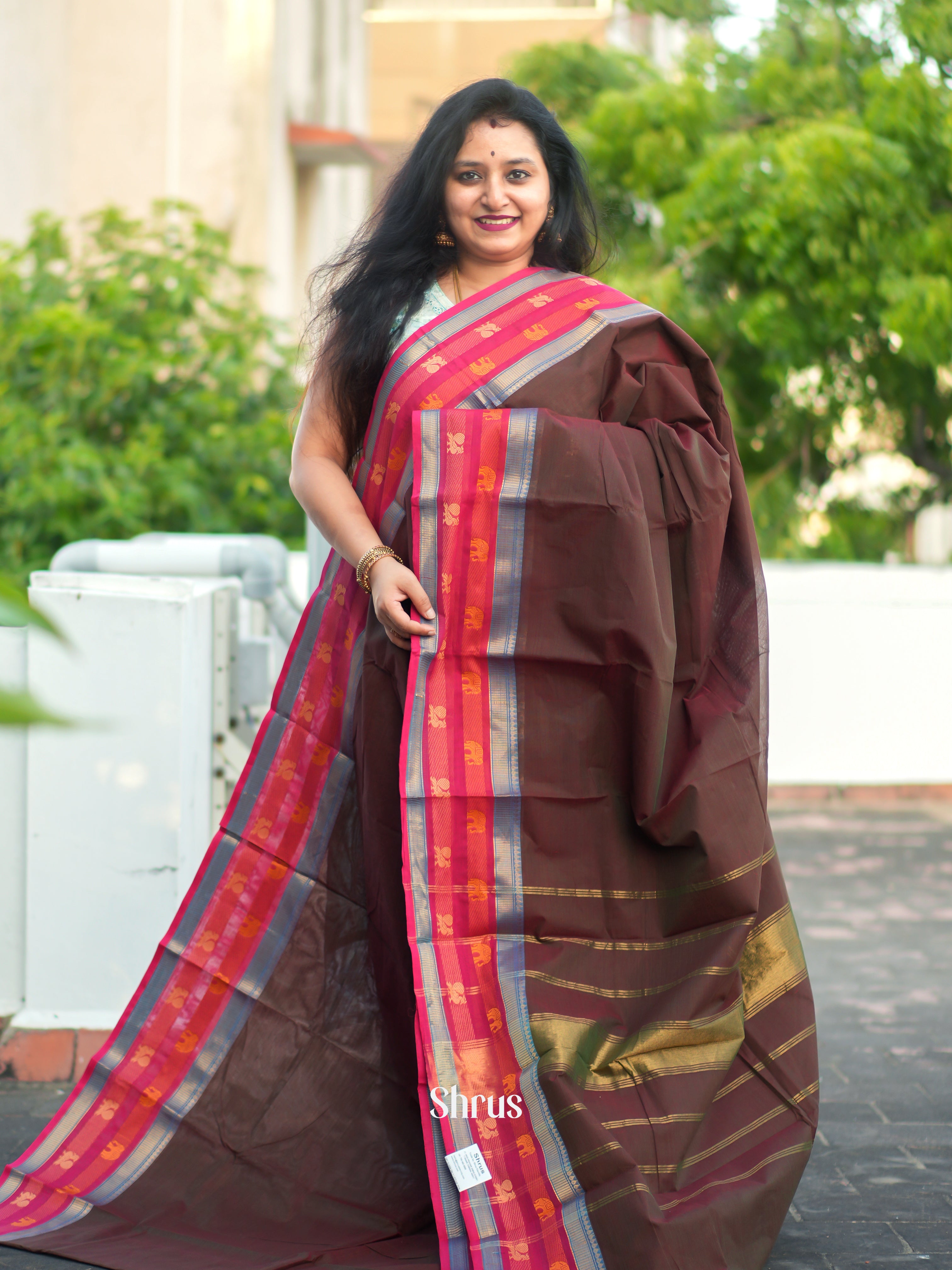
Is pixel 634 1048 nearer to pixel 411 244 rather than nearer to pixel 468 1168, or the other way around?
pixel 468 1168

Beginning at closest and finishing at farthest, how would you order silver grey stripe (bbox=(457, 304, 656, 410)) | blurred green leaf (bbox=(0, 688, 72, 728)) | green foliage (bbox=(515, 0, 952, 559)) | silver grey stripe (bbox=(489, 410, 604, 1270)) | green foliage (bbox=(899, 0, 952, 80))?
blurred green leaf (bbox=(0, 688, 72, 728)), silver grey stripe (bbox=(489, 410, 604, 1270)), silver grey stripe (bbox=(457, 304, 656, 410)), green foliage (bbox=(515, 0, 952, 559)), green foliage (bbox=(899, 0, 952, 80))

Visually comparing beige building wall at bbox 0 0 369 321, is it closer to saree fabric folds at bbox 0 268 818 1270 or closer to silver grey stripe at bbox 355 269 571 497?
silver grey stripe at bbox 355 269 571 497

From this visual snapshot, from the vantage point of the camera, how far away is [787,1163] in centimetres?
198

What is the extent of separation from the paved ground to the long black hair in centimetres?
140

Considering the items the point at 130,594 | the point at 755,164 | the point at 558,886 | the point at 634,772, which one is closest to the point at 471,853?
the point at 558,886

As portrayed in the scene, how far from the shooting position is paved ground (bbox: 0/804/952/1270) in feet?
7.02

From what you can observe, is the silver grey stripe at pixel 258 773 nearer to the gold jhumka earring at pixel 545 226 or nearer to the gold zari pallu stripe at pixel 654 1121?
the gold zari pallu stripe at pixel 654 1121

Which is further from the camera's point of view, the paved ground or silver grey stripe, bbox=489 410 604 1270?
the paved ground

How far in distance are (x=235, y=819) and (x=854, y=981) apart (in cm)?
215

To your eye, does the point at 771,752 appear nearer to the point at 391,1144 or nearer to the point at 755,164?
the point at 755,164

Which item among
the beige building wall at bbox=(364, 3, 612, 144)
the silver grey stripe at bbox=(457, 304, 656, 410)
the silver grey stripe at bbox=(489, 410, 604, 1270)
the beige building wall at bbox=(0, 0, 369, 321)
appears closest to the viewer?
the silver grey stripe at bbox=(489, 410, 604, 1270)

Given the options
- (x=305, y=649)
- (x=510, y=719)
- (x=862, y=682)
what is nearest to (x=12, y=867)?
(x=305, y=649)

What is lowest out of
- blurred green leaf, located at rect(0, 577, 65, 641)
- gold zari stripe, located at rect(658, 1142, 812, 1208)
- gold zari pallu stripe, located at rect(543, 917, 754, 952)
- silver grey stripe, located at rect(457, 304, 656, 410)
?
gold zari stripe, located at rect(658, 1142, 812, 1208)

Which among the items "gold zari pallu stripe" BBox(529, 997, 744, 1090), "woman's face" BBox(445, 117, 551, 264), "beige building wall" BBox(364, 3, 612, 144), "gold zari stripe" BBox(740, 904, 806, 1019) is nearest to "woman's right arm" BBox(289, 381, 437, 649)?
"woman's face" BBox(445, 117, 551, 264)
